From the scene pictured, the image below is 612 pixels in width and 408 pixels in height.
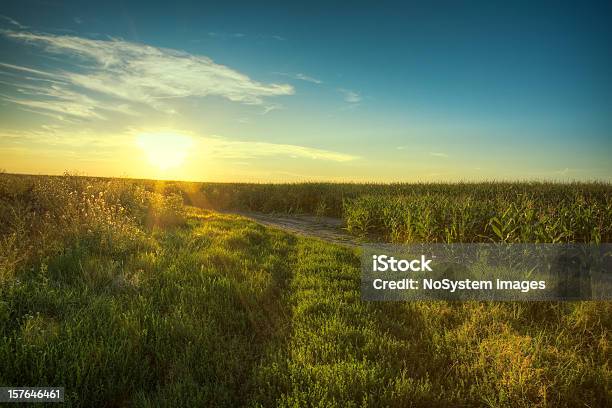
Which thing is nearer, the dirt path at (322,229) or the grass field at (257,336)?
the grass field at (257,336)

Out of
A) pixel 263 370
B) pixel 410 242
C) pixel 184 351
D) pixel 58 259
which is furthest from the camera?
pixel 410 242

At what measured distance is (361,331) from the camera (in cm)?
574

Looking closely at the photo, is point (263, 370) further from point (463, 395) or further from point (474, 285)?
point (474, 285)

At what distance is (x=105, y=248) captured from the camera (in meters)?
9.26

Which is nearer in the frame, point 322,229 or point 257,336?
point 257,336

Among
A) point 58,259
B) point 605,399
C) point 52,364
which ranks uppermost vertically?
point 58,259

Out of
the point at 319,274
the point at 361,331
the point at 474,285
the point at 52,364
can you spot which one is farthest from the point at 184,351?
the point at 474,285

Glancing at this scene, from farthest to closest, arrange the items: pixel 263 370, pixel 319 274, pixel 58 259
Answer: pixel 319 274, pixel 58 259, pixel 263 370

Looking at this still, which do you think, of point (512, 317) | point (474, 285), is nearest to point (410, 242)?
point (474, 285)

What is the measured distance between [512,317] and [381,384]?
335 centimetres

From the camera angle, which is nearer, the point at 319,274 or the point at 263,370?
the point at 263,370

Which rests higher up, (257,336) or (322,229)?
(322,229)

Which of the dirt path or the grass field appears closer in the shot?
the grass field

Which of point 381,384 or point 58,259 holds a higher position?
point 58,259
